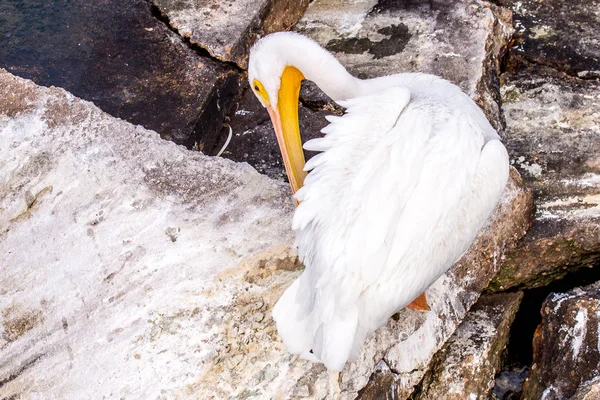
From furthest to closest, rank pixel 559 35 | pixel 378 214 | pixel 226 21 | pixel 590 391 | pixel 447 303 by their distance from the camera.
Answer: pixel 559 35 → pixel 226 21 → pixel 447 303 → pixel 590 391 → pixel 378 214

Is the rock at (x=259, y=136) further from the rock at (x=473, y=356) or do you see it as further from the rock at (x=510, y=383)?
the rock at (x=510, y=383)

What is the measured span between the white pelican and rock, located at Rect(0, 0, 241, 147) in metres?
0.91

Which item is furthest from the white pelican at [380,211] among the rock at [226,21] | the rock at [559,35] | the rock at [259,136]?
the rock at [559,35]

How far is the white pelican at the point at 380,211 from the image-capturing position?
1.94m

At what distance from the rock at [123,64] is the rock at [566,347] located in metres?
1.46

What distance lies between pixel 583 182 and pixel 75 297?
186 centimetres

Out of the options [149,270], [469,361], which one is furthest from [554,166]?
[149,270]

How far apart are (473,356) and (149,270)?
1.07 m

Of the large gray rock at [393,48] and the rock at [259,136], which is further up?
the large gray rock at [393,48]

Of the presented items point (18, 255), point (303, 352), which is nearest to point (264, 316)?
point (303, 352)

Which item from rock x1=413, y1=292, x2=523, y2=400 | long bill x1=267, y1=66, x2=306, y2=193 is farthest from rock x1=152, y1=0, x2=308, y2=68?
rock x1=413, y1=292, x2=523, y2=400

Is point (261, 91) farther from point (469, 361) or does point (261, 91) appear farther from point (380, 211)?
point (469, 361)

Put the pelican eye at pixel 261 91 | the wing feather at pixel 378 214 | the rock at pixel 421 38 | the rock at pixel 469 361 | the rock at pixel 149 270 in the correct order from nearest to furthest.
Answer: the wing feather at pixel 378 214 → the rock at pixel 149 270 → the rock at pixel 469 361 → the pelican eye at pixel 261 91 → the rock at pixel 421 38

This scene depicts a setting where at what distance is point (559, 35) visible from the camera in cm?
351
